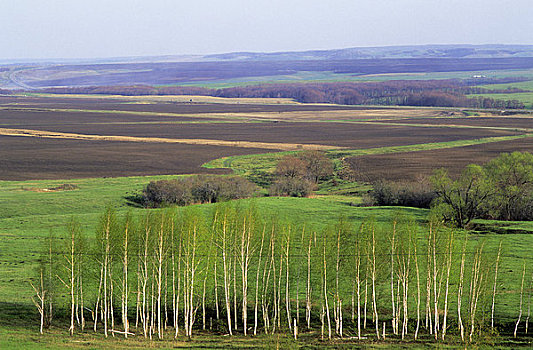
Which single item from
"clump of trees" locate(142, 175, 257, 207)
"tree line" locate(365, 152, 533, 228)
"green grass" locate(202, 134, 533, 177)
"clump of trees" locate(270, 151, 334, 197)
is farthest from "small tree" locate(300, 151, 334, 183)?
"tree line" locate(365, 152, 533, 228)

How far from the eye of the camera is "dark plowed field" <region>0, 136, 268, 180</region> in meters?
111

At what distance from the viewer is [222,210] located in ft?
154

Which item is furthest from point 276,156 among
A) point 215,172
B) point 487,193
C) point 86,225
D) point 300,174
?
point 86,225

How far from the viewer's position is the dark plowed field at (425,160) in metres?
108

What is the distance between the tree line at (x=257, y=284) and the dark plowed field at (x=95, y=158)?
6384 centimetres

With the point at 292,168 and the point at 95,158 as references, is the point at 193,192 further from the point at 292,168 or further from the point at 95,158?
the point at 95,158

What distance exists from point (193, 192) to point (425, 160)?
53.7 metres

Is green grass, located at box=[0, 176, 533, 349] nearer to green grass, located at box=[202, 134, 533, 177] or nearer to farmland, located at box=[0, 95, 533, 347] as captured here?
farmland, located at box=[0, 95, 533, 347]

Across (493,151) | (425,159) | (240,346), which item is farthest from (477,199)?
(493,151)

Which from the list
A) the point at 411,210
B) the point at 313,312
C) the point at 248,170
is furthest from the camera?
the point at 248,170

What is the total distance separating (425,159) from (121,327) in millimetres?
91093

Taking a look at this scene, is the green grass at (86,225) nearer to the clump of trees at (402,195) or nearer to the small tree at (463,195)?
the small tree at (463,195)

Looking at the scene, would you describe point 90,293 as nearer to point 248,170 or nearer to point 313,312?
point 313,312

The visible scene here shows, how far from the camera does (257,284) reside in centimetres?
4353
